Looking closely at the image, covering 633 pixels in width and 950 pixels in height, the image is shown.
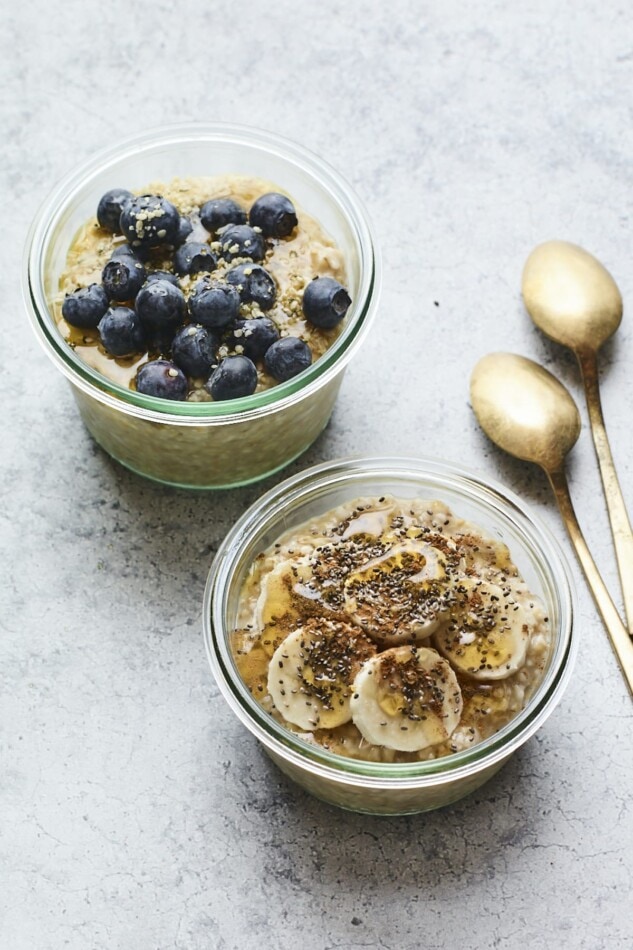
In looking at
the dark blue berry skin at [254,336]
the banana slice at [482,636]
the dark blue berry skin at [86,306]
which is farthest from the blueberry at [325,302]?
the banana slice at [482,636]

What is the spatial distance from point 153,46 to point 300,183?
28.8 inches

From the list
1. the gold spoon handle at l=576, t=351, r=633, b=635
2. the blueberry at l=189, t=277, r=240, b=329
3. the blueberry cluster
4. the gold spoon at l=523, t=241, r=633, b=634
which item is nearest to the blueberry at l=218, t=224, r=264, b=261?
the blueberry cluster

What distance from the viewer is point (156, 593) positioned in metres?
2.93

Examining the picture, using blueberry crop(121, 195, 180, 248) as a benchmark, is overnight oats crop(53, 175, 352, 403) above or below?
below

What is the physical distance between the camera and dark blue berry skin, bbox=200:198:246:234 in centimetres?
289

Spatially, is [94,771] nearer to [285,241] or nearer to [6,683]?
[6,683]

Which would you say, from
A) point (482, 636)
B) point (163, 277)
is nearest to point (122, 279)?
point (163, 277)

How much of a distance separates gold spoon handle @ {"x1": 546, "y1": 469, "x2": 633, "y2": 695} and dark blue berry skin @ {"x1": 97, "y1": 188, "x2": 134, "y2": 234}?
46.2 inches

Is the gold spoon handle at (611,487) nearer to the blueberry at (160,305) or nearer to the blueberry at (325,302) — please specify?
the blueberry at (325,302)

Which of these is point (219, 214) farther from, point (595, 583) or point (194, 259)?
point (595, 583)

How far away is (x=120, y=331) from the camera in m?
2.71

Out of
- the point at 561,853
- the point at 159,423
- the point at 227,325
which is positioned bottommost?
the point at 561,853

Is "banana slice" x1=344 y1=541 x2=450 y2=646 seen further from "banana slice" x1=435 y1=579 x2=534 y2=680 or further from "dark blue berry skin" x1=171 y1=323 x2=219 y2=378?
"dark blue berry skin" x1=171 y1=323 x2=219 y2=378

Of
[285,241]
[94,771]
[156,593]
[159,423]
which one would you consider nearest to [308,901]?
[94,771]
